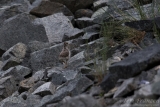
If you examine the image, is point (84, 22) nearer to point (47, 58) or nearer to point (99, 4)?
point (99, 4)

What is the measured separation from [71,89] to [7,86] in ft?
8.89

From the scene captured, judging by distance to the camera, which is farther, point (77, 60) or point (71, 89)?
point (77, 60)

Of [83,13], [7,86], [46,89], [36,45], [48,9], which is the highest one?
[46,89]

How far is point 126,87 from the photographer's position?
17.5 feet

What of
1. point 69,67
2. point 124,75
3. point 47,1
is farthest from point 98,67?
point 47,1

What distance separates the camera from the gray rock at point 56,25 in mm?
12709

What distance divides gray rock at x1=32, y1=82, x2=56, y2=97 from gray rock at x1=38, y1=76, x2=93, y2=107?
1.57 feet

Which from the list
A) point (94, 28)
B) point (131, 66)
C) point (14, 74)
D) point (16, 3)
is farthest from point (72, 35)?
point (131, 66)

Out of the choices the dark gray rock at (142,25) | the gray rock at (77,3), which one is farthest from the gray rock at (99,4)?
the dark gray rock at (142,25)

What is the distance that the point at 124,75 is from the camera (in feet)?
18.8

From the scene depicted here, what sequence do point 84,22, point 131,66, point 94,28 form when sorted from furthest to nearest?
1. point 84,22
2. point 94,28
3. point 131,66

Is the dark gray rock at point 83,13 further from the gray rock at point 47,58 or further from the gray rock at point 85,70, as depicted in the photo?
the gray rock at point 85,70

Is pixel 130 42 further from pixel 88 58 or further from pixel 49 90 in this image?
pixel 49 90

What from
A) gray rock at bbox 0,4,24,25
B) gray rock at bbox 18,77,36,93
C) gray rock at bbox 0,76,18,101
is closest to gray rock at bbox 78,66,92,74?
gray rock at bbox 18,77,36,93
